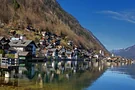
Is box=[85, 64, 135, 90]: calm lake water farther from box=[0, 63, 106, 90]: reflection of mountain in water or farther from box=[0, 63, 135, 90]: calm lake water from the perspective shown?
box=[0, 63, 106, 90]: reflection of mountain in water

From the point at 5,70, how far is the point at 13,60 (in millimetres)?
4897

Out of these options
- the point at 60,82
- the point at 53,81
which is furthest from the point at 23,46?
the point at 60,82

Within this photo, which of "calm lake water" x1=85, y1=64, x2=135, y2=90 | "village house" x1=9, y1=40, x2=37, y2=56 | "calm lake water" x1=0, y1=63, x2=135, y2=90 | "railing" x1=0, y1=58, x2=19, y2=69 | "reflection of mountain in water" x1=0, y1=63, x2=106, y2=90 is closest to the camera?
"calm lake water" x1=0, y1=63, x2=135, y2=90

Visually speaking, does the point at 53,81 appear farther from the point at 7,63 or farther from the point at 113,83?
the point at 113,83

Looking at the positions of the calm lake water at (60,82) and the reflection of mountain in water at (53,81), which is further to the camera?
the reflection of mountain in water at (53,81)

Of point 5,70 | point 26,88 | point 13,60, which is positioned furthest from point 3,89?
point 13,60

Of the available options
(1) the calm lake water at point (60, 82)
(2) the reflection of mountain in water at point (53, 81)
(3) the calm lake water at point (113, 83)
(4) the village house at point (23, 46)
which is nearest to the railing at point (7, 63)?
(1) the calm lake water at point (60, 82)

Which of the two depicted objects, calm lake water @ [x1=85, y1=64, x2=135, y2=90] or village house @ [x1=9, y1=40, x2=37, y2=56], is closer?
calm lake water @ [x1=85, y1=64, x2=135, y2=90]

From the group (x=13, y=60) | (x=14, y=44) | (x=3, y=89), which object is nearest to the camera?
(x=3, y=89)

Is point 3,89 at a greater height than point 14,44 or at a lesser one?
lesser

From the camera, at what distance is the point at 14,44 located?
119438mm

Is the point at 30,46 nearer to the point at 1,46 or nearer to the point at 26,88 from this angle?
the point at 1,46

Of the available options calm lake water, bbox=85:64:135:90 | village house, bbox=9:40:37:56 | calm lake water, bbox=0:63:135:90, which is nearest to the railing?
calm lake water, bbox=0:63:135:90

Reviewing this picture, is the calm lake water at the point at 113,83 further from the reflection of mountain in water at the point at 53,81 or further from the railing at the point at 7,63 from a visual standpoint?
the railing at the point at 7,63
